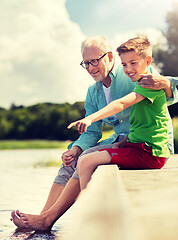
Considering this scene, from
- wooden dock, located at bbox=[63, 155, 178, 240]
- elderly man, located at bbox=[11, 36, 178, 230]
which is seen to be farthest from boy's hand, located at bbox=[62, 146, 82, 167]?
wooden dock, located at bbox=[63, 155, 178, 240]

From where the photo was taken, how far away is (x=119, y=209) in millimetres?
954

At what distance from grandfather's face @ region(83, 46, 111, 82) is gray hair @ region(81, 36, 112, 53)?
28 mm

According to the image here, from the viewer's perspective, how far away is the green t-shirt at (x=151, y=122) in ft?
8.77

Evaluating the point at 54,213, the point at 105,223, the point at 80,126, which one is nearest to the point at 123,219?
the point at 105,223

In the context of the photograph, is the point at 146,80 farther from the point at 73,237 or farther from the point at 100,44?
the point at 73,237

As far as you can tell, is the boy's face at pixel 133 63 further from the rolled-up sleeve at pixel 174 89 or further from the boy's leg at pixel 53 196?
the boy's leg at pixel 53 196

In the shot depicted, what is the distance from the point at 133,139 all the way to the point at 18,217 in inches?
48.5

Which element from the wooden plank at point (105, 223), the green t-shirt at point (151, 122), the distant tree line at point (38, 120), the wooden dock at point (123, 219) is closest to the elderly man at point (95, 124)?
the green t-shirt at point (151, 122)

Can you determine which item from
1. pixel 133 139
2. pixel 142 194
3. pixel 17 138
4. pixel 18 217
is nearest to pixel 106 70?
pixel 133 139

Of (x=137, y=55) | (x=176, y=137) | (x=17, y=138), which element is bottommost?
(x=17, y=138)

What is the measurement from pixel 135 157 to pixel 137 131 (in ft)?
0.57

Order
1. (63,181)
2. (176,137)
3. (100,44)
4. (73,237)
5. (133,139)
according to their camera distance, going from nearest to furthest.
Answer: (73,237) → (133,139) → (100,44) → (63,181) → (176,137)

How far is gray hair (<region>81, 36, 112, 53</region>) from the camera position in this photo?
3270mm

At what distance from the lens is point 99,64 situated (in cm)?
325
